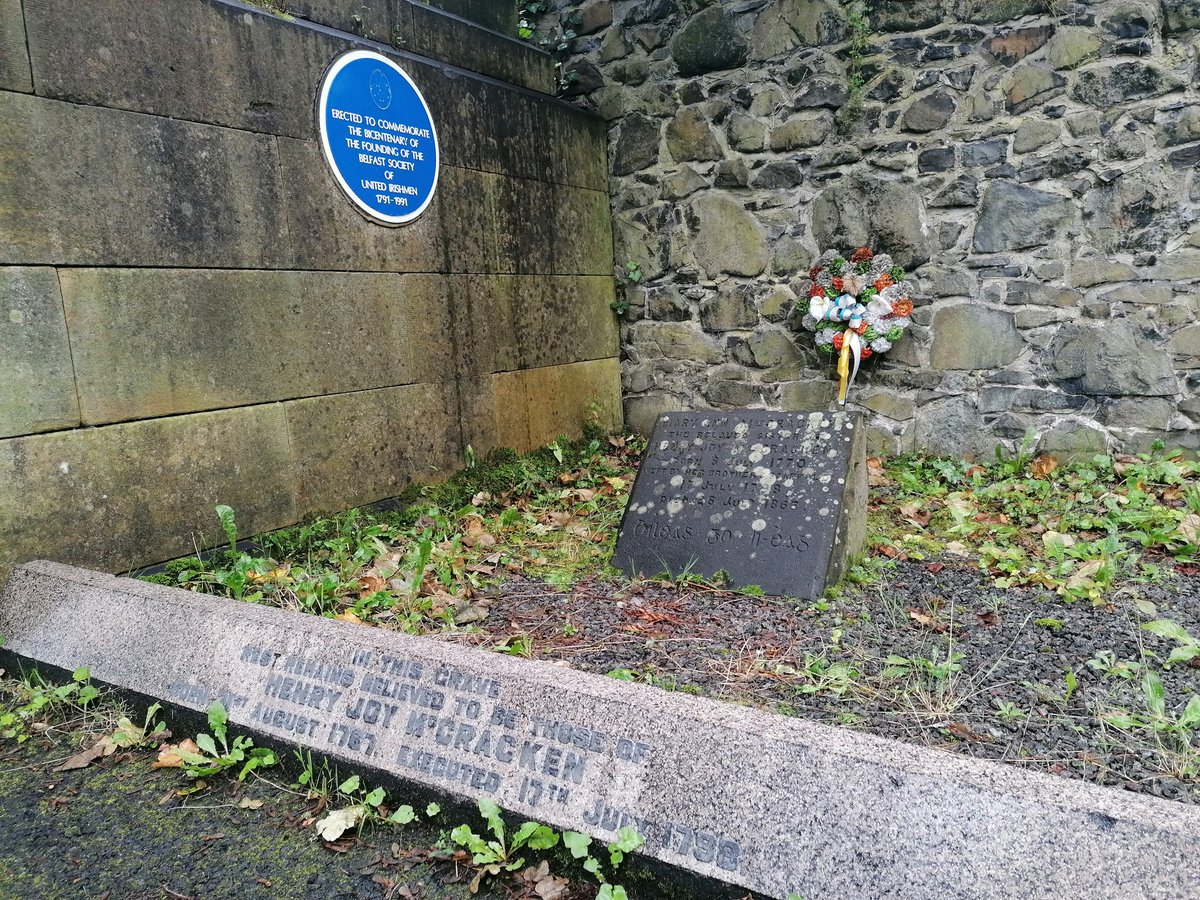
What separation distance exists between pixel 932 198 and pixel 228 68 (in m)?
3.91

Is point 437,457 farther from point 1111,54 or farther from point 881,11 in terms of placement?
point 1111,54

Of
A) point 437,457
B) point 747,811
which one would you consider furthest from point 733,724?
point 437,457

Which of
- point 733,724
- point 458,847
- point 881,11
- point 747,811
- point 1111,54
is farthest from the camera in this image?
point 881,11

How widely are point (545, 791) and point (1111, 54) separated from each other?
16.1ft

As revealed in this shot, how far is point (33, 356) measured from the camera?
2.95m

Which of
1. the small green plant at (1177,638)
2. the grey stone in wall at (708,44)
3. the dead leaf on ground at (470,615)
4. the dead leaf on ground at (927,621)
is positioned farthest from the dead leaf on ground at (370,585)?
the grey stone in wall at (708,44)

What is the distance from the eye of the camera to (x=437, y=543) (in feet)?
12.8

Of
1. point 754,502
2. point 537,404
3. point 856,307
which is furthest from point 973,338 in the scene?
point 537,404

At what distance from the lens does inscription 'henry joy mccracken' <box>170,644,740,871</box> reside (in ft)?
5.44

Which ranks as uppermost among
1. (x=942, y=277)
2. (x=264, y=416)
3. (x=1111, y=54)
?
(x=1111, y=54)

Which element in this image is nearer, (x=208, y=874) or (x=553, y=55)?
(x=208, y=874)

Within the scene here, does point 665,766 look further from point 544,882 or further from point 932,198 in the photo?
point 932,198

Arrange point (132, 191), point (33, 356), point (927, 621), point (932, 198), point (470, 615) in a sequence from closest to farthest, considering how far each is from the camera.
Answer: point (927, 621), point (33, 356), point (470, 615), point (132, 191), point (932, 198)

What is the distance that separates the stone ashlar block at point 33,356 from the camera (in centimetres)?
288
